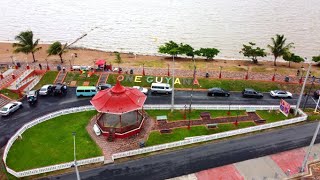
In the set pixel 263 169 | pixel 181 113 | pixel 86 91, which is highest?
pixel 86 91

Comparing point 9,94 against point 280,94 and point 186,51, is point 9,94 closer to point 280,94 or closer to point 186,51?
point 186,51

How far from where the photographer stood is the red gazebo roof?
142ft

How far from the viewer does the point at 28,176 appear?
36.4m

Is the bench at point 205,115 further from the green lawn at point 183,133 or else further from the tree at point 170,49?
the tree at point 170,49

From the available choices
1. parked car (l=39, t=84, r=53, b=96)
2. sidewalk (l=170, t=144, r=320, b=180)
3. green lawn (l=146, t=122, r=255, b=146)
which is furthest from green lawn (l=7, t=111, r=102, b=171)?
sidewalk (l=170, t=144, r=320, b=180)

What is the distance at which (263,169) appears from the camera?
3828 centimetres

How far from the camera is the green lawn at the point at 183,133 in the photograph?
140ft

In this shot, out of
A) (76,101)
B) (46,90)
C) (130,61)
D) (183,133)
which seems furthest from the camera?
(130,61)

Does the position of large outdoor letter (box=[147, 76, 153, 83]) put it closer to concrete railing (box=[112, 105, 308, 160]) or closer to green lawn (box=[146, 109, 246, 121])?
concrete railing (box=[112, 105, 308, 160])

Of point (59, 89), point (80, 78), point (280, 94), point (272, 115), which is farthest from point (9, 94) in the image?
point (280, 94)

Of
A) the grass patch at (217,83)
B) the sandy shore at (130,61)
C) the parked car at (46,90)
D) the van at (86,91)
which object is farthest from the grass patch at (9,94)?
the grass patch at (217,83)

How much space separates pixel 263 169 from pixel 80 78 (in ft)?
117

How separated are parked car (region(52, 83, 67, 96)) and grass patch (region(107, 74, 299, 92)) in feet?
26.2

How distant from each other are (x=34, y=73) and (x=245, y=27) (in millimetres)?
61465
